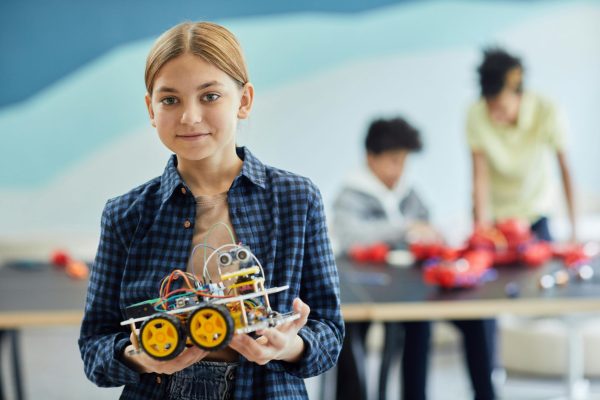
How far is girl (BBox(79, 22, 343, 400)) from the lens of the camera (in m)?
0.91

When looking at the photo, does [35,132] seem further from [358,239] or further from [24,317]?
[24,317]

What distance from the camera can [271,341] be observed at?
33.9 inches

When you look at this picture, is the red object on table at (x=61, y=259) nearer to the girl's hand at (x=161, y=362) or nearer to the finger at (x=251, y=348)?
the girl's hand at (x=161, y=362)

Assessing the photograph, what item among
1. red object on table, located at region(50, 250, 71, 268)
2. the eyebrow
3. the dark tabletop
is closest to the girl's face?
the eyebrow

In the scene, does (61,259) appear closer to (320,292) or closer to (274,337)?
(320,292)

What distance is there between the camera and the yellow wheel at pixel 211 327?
818 millimetres

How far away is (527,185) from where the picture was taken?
3.50 m

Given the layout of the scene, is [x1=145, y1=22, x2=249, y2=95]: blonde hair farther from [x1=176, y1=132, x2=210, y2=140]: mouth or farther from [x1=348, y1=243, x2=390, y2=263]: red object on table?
[x1=348, y1=243, x2=390, y2=263]: red object on table

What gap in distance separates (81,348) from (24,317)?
1.41 meters

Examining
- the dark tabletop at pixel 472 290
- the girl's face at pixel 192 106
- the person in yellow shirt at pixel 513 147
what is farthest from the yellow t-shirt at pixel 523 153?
the girl's face at pixel 192 106

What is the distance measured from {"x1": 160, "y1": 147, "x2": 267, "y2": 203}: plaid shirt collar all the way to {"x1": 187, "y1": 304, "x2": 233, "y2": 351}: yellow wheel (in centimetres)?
19

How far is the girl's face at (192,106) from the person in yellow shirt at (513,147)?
265cm

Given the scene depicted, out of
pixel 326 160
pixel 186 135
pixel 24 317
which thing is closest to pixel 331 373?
pixel 24 317

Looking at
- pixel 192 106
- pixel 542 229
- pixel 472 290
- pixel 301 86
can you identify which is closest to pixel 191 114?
pixel 192 106
